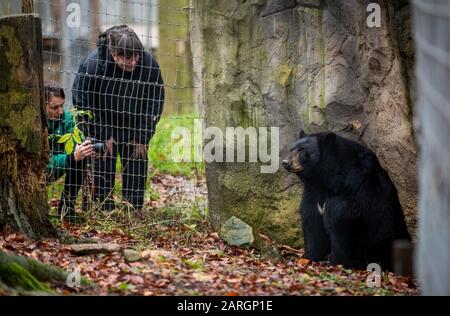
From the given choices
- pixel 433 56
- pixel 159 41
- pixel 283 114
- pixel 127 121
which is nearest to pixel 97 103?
pixel 127 121

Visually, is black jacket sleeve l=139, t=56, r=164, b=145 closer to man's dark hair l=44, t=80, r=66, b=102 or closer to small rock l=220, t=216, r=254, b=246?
man's dark hair l=44, t=80, r=66, b=102

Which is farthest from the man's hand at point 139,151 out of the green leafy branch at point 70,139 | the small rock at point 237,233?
the small rock at point 237,233

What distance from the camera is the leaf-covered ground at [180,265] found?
625cm

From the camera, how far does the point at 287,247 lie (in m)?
9.07

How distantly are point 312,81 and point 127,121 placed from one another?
2.23 m

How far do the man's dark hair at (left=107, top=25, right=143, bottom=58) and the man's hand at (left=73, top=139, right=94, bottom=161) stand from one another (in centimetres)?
108

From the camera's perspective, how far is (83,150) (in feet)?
30.4

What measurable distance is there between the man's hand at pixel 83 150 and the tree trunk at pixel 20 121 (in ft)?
5.28

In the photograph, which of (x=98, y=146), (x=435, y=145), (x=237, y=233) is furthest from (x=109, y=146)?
(x=435, y=145)

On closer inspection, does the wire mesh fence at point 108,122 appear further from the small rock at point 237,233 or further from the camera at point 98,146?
the small rock at point 237,233

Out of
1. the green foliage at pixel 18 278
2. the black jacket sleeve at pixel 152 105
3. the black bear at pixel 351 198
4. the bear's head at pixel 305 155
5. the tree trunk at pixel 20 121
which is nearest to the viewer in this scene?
the green foliage at pixel 18 278

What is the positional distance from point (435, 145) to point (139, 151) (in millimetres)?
5840

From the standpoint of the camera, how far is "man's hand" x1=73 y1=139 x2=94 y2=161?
30.4ft

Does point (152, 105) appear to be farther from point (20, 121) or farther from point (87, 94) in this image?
point (20, 121)
